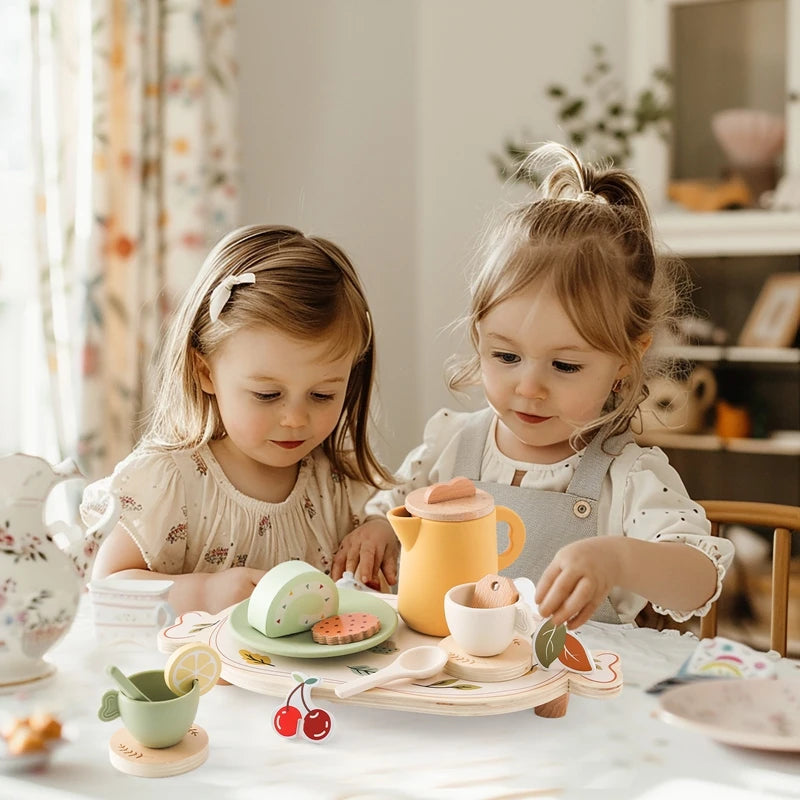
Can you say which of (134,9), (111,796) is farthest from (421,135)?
(111,796)

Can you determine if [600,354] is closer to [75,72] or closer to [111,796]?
[111,796]

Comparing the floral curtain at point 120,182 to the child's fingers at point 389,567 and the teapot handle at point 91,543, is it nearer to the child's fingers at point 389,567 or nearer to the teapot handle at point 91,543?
the child's fingers at point 389,567

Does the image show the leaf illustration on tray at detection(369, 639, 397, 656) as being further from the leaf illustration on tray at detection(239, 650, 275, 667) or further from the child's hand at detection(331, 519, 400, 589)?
the child's hand at detection(331, 519, 400, 589)

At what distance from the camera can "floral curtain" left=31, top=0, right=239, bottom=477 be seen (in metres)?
2.21

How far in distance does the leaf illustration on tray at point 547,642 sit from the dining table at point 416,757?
0.15ft

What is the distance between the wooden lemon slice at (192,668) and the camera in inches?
30.1

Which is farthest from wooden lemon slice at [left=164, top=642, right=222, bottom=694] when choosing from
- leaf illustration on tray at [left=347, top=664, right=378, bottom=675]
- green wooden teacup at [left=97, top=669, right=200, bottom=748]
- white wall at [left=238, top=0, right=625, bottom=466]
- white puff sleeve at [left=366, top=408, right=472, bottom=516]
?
white wall at [left=238, top=0, right=625, bottom=466]

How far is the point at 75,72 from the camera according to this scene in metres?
2.25

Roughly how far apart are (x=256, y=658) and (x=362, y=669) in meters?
0.10

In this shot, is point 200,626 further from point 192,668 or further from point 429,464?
point 429,464

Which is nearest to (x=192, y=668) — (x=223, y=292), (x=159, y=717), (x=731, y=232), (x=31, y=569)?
(x=159, y=717)

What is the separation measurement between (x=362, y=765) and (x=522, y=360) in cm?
62

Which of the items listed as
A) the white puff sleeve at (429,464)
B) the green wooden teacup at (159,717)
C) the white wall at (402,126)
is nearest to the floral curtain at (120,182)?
the white wall at (402,126)

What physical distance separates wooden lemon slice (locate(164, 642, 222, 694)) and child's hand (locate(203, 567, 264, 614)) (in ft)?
0.82
